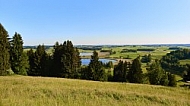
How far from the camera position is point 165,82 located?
197ft

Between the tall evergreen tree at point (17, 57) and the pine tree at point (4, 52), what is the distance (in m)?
2.86

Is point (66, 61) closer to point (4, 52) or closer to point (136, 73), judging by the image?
point (4, 52)

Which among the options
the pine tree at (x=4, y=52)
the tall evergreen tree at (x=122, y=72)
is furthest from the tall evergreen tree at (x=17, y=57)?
the tall evergreen tree at (x=122, y=72)

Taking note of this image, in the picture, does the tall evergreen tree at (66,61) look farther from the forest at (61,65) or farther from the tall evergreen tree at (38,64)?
the tall evergreen tree at (38,64)

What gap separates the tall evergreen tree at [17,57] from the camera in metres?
51.0

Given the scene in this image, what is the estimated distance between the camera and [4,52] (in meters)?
46.4

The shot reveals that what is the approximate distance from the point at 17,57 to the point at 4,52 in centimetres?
547

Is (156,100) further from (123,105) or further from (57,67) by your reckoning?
(57,67)

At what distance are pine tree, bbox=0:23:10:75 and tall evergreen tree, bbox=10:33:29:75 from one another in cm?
286

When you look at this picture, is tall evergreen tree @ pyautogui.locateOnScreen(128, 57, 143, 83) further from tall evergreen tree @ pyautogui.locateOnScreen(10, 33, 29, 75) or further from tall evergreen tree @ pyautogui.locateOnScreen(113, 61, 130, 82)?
tall evergreen tree @ pyautogui.locateOnScreen(10, 33, 29, 75)

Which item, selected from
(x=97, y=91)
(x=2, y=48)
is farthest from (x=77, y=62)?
(x=97, y=91)

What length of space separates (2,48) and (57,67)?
13872mm

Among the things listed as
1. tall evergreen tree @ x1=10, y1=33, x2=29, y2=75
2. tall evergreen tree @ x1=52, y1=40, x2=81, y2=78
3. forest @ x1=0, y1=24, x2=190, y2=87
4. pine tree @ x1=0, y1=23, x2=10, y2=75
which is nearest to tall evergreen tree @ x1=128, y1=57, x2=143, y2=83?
forest @ x1=0, y1=24, x2=190, y2=87

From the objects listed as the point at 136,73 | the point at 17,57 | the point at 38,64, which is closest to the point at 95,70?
the point at 136,73
